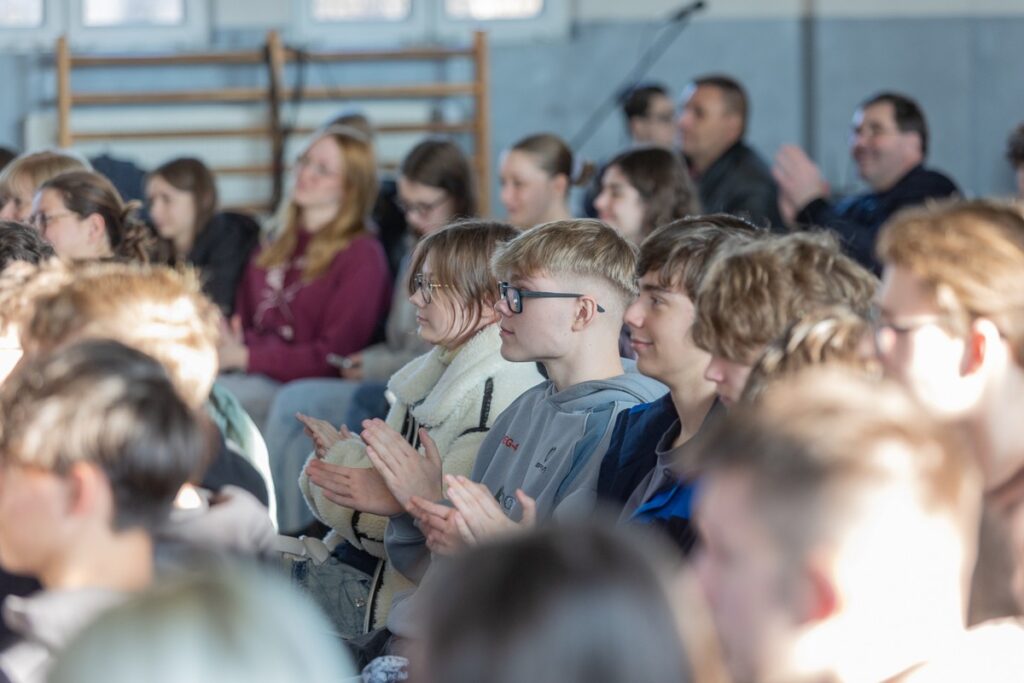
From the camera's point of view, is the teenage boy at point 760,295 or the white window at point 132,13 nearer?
the teenage boy at point 760,295

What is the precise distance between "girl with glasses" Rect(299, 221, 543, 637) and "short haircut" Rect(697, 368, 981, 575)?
1.57 metres

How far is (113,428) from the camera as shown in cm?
138

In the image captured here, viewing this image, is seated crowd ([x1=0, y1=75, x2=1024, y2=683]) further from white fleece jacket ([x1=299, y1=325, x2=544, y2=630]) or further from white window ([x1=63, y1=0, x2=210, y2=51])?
white window ([x1=63, y1=0, x2=210, y2=51])

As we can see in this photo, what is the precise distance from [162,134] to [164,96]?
181mm

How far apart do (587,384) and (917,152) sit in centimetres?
281

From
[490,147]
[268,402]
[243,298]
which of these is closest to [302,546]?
[268,402]

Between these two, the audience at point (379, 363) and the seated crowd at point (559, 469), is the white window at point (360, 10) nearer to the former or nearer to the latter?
the audience at point (379, 363)

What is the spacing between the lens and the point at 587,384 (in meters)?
2.44

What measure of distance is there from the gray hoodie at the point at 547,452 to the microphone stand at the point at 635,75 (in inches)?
168

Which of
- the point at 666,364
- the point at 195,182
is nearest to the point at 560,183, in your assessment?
the point at 195,182

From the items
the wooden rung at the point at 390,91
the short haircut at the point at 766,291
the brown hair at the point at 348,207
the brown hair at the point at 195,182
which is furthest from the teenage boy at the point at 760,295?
the wooden rung at the point at 390,91

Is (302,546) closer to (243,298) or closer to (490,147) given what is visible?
(243,298)

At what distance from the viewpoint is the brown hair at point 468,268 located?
2752 millimetres

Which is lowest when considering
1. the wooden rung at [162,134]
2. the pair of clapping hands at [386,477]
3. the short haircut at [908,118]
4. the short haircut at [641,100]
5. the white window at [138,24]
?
the pair of clapping hands at [386,477]
